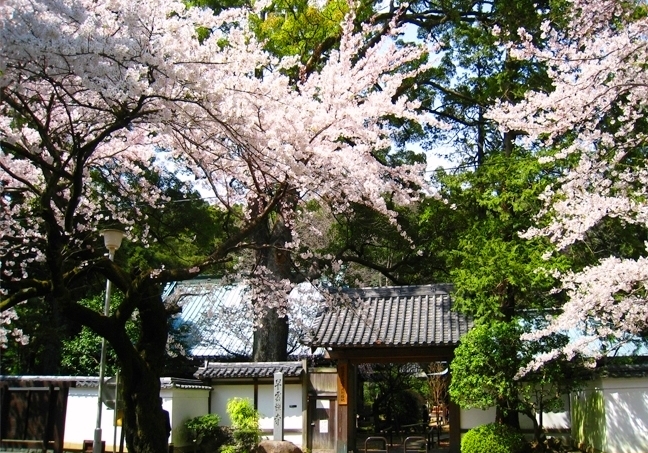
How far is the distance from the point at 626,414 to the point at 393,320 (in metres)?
5.20

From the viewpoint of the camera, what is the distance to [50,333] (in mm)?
16844

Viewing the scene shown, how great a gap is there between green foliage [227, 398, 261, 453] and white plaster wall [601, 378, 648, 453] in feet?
23.3

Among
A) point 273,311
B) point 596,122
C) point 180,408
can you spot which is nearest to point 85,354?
point 180,408

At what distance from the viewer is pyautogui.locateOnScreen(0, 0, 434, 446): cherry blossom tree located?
5.38 m

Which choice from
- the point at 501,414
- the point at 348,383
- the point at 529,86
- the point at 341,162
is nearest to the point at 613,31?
the point at 341,162

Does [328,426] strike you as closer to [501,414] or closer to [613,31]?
[501,414]

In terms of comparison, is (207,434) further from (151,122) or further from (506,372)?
(151,122)

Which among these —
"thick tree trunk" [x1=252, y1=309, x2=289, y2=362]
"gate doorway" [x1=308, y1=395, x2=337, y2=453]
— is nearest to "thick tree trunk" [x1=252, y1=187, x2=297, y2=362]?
"thick tree trunk" [x1=252, y1=309, x2=289, y2=362]

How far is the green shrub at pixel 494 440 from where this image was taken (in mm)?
11664

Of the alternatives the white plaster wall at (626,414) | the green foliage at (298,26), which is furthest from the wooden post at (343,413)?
the green foliage at (298,26)

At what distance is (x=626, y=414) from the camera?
1243 cm

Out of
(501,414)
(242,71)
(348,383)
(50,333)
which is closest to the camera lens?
(242,71)

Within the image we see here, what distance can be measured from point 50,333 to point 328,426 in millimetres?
7826

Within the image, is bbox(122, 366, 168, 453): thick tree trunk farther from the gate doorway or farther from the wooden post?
the gate doorway
